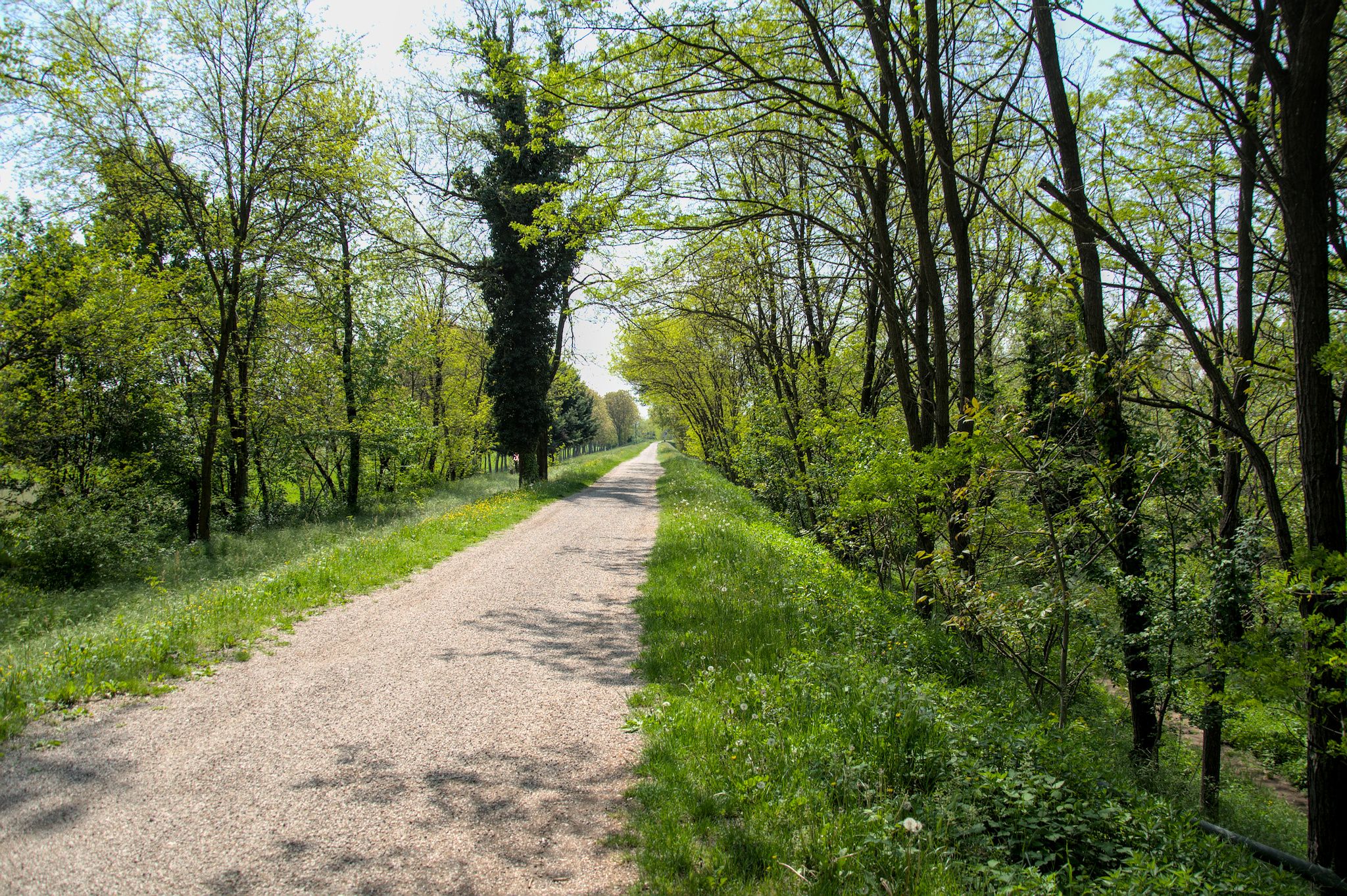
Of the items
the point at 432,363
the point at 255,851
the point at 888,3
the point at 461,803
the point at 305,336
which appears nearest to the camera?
the point at 255,851

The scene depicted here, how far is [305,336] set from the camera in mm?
17984

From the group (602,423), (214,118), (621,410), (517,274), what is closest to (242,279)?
(214,118)

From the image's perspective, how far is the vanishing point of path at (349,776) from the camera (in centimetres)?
292

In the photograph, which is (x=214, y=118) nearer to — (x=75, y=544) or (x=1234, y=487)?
(x=75, y=544)

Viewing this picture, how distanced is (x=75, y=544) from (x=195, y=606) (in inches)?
208

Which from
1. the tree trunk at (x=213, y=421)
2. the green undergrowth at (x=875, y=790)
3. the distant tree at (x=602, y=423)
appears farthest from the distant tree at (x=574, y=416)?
the green undergrowth at (x=875, y=790)

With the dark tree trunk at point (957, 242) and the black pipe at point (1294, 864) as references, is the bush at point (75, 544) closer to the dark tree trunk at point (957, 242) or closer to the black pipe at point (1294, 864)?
the dark tree trunk at point (957, 242)

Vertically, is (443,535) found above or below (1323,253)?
below

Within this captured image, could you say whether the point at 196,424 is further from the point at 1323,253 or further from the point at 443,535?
the point at 1323,253

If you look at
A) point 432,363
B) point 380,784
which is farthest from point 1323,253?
point 432,363

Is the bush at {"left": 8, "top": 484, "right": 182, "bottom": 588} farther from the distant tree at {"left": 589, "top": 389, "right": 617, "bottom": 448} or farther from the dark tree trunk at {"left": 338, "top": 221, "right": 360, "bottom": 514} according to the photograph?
the distant tree at {"left": 589, "top": 389, "right": 617, "bottom": 448}

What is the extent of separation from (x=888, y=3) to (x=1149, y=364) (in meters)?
4.72

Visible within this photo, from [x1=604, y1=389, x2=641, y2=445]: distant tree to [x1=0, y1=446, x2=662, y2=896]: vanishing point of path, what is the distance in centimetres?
9389

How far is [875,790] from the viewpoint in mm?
3420
